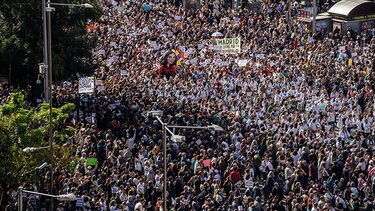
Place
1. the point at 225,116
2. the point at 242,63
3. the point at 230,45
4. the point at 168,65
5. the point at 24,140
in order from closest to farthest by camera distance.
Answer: the point at 24,140 → the point at 225,116 → the point at 168,65 → the point at 242,63 → the point at 230,45

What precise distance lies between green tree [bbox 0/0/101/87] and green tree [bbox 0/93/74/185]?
10.2 meters

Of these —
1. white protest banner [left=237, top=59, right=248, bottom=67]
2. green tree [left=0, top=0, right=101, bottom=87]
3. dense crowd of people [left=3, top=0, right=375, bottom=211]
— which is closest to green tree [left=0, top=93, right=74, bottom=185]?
dense crowd of people [left=3, top=0, right=375, bottom=211]

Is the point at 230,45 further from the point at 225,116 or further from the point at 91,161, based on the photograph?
the point at 91,161

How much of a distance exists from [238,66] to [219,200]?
55.2ft

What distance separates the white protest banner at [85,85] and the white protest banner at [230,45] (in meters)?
8.68

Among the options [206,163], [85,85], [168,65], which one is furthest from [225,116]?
[168,65]

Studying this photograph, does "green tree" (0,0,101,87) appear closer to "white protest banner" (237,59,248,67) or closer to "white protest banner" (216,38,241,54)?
"white protest banner" (216,38,241,54)

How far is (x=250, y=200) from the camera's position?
131ft

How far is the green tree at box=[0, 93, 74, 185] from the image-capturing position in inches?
1602

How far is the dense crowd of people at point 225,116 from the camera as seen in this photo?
40688 mm

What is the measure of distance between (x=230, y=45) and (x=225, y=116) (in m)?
9.59

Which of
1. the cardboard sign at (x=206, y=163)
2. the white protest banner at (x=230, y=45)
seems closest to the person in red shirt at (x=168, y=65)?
the white protest banner at (x=230, y=45)

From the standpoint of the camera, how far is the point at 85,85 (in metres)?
50.5

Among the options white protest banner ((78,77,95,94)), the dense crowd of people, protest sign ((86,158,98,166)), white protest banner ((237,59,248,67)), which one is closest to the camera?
the dense crowd of people
